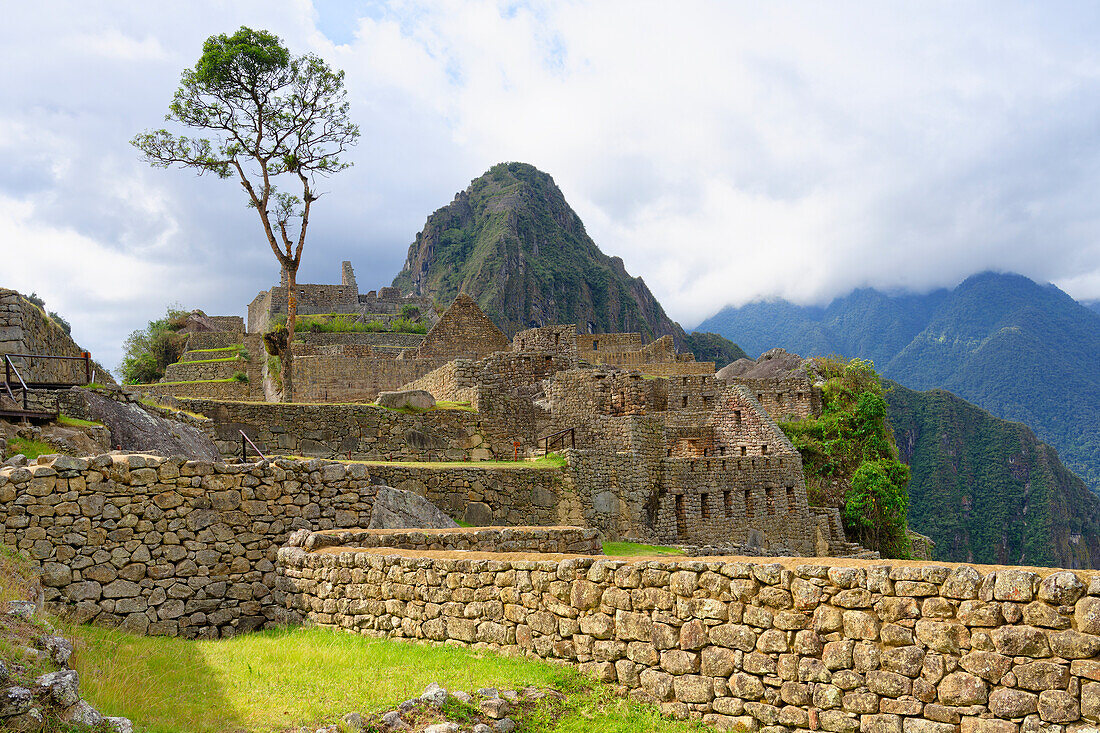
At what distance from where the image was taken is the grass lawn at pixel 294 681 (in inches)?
220

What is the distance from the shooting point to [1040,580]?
15.0 ft

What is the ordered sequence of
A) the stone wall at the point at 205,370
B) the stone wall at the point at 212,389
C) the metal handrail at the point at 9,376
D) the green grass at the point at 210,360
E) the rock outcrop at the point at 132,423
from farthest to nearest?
the green grass at the point at 210,360, the stone wall at the point at 205,370, the stone wall at the point at 212,389, the rock outcrop at the point at 132,423, the metal handrail at the point at 9,376

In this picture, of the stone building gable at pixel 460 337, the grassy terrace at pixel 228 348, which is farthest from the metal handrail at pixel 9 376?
the grassy terrace at pixel 228 348

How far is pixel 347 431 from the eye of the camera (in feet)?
54.6

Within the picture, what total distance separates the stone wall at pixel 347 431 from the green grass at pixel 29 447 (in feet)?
17.9

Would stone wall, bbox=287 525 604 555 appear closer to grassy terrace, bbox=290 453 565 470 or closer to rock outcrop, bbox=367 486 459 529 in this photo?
rock outcrop, bbox=367 486 459 529

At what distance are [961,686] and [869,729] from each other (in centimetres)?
68

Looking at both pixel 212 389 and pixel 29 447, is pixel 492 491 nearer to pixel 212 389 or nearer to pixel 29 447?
pixel 29 447

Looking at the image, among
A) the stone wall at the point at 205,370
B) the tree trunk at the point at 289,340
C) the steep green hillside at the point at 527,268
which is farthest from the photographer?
the steep green hillside at the point at 527,268

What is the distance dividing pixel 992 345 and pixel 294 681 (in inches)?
3403

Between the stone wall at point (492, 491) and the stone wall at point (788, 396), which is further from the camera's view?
the stone wall at point (788, 396)

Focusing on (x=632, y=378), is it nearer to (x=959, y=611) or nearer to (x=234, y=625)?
(x=234, y=625)

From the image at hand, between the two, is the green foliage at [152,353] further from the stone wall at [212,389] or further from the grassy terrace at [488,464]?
the grassy terrace at [488,464]

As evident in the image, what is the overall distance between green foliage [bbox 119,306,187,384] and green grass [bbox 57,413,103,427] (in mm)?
28014
